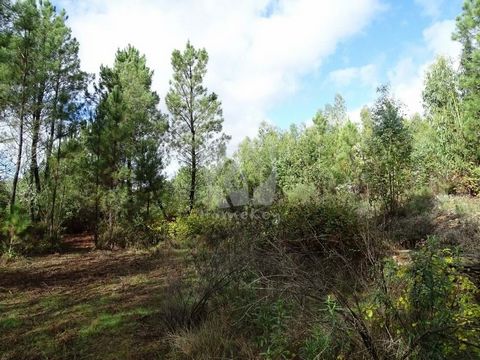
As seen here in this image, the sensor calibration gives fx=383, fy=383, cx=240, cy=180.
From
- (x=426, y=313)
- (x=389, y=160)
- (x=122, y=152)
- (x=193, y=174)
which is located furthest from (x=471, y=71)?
(x=426, y=313)

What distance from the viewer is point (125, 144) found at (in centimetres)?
1445

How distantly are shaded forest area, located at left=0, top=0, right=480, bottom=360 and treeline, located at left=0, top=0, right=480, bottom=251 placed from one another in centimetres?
7

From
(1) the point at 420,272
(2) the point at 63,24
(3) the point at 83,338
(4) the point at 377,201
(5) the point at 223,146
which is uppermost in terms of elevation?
(2) the point at 63,24

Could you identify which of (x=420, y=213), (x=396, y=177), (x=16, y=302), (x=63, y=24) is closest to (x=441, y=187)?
(x=396, y=177)

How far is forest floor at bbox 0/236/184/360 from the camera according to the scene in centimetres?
434

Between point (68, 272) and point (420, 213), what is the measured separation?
31.7ft

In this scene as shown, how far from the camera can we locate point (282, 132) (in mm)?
47500

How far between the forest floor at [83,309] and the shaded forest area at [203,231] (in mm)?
36

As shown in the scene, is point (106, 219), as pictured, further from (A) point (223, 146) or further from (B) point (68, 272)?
(A) point (223, 146)

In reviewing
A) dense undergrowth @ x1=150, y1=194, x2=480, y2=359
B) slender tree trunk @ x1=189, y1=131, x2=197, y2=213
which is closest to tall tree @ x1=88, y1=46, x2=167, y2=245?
slender tree trunk @ x1=189, y1=131, x2=197, y2=213

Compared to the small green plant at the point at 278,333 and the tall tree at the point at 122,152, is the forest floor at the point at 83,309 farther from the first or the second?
the tall tree at the point at 122,152

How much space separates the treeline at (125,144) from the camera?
496 inches

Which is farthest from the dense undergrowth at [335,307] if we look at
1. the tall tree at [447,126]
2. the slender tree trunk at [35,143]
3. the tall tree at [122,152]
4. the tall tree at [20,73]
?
the tall tree at [447,126]

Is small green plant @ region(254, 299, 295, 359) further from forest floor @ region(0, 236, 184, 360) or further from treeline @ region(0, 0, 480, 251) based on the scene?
treeline @ region(0, 0, 480, 251)
